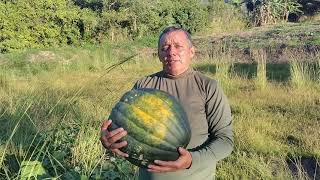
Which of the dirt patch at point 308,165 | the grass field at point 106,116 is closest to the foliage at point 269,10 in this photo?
the grass field at point 106,116

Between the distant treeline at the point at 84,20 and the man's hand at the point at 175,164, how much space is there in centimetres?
1528

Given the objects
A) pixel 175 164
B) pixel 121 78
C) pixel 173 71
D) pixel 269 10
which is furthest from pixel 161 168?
pixel 269 10

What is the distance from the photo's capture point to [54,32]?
17.5m

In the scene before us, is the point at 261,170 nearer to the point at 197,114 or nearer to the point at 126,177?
the point at 126,177

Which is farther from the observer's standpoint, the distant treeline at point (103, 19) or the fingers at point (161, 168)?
the distant treeline at point (103, 19)

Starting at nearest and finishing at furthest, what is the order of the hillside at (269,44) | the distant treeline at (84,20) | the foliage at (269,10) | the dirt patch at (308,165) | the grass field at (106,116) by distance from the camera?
the grass field at (106,116) → the dirt patch at (308,165) → the hillside at (269,44) → the distant treeline at (84,20) → the foliage at (269,10)

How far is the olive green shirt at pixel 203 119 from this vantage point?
238cm

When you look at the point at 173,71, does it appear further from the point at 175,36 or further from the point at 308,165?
the point at 308,165

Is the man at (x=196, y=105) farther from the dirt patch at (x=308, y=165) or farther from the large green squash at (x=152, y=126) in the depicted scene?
the dirt patch at (x=308, y=165)

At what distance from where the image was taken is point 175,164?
2.16m

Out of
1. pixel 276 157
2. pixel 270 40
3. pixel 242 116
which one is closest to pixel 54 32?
pixel 270 40

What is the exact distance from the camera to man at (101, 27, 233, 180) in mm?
2383

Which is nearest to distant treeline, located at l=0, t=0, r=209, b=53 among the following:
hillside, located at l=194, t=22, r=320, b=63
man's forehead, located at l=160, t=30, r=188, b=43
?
hillside, located at l=194, t=22, r=320, b=63

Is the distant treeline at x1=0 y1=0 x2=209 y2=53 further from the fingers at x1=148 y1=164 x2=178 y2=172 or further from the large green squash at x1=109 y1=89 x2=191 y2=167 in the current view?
the fingers at x1=148 y1=164 x2=178 y2=172
